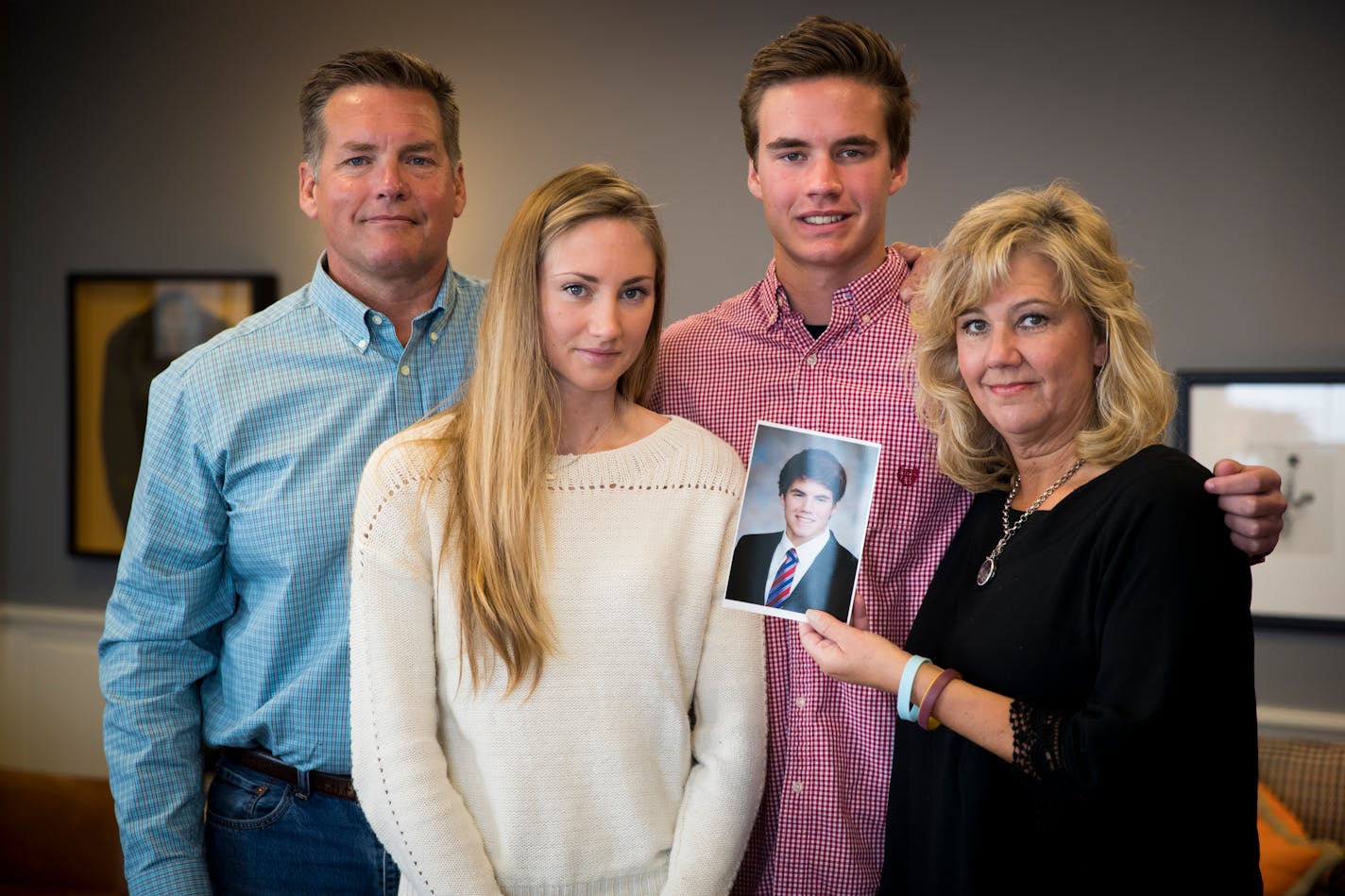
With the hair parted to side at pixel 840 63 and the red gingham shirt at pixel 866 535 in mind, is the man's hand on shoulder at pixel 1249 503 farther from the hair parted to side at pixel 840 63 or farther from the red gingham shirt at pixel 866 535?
the hair parted to side at pixel 840 63

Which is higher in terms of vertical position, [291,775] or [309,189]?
[309,189]

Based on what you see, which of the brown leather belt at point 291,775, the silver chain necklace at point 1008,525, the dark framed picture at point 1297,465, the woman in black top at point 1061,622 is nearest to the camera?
the woman in black top at point 1061,622

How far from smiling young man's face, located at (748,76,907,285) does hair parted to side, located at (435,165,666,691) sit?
1.10 ft

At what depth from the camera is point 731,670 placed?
5.79 ft

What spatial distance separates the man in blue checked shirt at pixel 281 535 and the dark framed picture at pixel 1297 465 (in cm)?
237

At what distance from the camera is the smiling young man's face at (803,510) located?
178cm

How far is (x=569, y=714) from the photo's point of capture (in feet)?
5.46

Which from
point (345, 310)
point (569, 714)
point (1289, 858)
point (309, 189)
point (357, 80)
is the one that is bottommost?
point (1289, 858)

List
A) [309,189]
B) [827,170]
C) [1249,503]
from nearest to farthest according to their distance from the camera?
[1249,503]
[827,170]
[309,189]

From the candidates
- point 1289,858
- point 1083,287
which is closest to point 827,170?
point 1083,287

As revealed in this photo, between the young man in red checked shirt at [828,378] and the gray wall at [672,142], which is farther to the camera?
→ the gray wall at [672,142]

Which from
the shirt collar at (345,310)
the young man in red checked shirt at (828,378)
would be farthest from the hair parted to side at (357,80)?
the young man in red checked shirt at (828,378)

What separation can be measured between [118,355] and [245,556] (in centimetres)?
280

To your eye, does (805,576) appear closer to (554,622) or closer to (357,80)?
(554,622)
